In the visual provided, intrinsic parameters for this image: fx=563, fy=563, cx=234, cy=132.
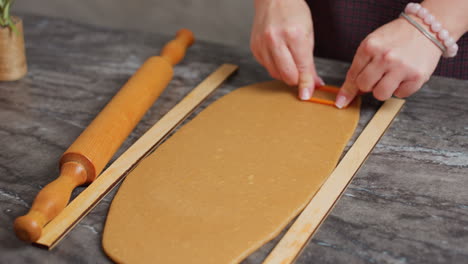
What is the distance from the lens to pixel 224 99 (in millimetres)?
1126

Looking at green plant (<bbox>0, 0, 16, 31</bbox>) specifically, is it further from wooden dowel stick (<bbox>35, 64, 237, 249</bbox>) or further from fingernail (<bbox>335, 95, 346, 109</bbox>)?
A: fingernail (<bbox>335, 95, 346, 109</bbox>)

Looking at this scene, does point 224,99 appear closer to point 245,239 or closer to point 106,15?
point 245,239

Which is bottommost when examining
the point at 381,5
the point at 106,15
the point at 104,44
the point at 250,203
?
the point at 106,15

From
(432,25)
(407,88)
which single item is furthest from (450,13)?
(407,88)

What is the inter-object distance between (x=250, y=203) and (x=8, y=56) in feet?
2.21

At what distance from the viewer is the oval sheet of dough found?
0.74 meters

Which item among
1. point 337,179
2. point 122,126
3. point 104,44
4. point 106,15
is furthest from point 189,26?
point 337,179

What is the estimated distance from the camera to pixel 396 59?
1.01 m

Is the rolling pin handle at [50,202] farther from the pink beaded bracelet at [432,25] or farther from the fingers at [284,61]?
the pink beaded bracelet at [432,25]

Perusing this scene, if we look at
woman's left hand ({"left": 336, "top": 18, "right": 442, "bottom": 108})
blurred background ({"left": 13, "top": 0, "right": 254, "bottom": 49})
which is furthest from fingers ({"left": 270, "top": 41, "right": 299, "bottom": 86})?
blurred background ({"left": 13, "top": 0, "right": 254, "bottom": 49})

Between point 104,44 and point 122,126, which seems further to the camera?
point 104,44

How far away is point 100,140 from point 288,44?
0.43 m

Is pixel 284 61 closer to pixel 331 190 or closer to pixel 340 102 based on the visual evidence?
pixel 340 102

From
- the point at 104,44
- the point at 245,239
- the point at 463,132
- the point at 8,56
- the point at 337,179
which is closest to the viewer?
the point at 245,239
